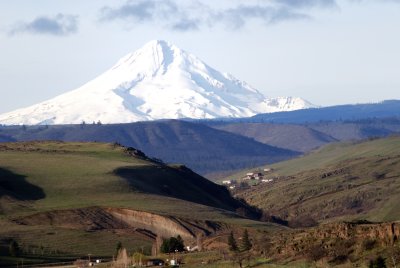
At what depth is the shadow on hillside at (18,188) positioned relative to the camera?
109 m

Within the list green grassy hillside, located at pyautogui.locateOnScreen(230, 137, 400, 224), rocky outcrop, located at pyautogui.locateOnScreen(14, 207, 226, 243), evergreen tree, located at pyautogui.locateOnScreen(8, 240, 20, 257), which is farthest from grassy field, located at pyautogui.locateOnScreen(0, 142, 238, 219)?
evergreen tree, located at pyautogui.locateOnScreen(8, 240, 20, 257)

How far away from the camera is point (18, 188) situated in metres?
113

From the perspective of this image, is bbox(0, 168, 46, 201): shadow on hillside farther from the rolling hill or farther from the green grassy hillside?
the green grassy hillside

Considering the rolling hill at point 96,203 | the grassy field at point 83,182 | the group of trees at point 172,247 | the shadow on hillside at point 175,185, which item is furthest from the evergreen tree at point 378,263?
the shadow on hillside at point 175,185

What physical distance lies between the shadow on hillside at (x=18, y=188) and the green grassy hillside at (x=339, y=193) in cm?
2914

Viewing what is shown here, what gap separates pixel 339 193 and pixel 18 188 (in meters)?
54.4

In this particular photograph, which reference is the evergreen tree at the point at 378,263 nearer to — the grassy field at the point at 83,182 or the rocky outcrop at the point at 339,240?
the rocky outcrop at the point at 339,240

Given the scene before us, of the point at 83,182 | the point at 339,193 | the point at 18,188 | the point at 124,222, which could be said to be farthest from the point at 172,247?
the point at 339,193

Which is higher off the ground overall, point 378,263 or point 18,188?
point 18,188

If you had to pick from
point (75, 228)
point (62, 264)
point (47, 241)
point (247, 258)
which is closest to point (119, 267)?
point (247, 258)

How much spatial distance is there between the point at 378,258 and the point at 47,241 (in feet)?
146

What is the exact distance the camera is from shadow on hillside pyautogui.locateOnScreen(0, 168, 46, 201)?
109438 mm

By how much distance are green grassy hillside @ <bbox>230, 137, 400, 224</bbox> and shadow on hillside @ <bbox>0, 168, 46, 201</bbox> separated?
29.1m

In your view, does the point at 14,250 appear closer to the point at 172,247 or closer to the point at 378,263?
the point at 172,247
